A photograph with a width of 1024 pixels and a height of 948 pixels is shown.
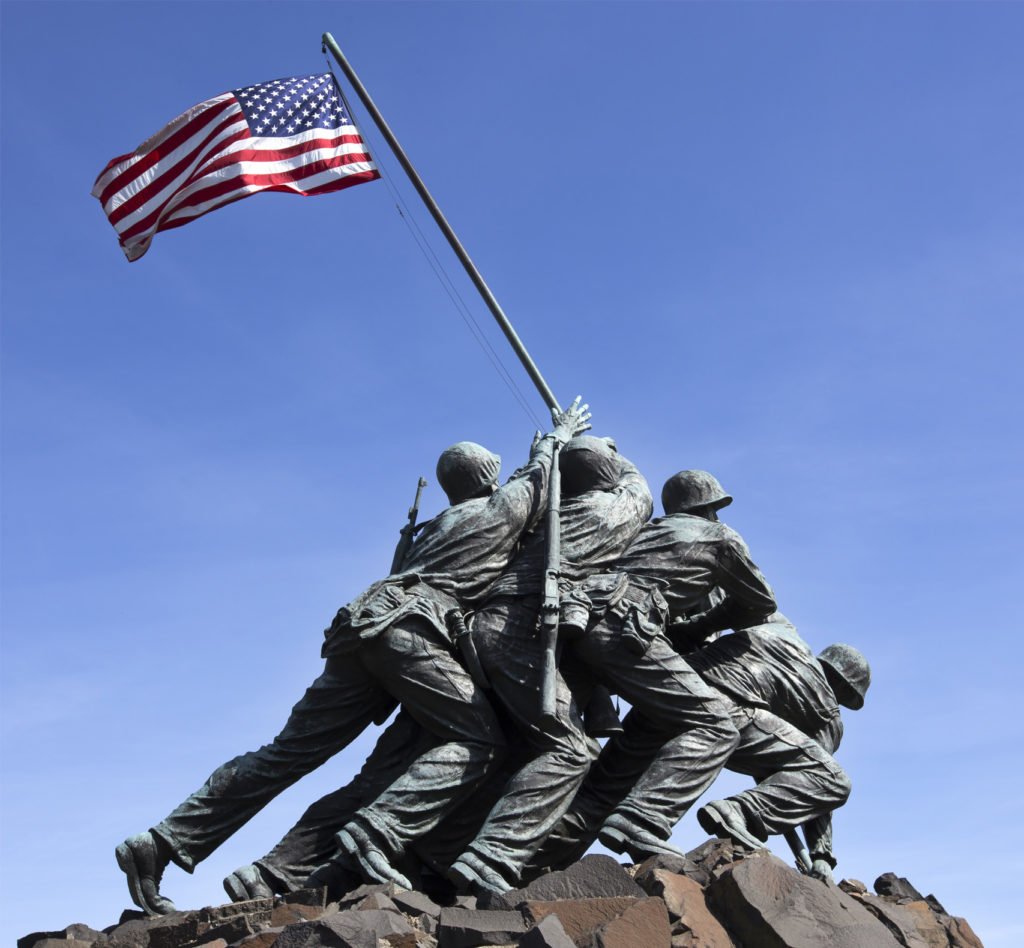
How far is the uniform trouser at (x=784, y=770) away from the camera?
9180 mm

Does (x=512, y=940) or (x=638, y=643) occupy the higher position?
(x=638, y=643)

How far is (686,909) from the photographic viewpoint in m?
7.28

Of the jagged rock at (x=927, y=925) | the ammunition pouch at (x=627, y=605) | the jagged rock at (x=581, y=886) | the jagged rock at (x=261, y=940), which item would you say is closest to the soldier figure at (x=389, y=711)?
the ammunition pouch at (x=627, y=605)

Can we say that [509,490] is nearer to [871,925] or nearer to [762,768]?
[762,768]

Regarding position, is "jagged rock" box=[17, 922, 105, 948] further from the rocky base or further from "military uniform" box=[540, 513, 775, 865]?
"military uniform" box=[540, 513, 775, 865]

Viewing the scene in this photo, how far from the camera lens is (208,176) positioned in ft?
35.8

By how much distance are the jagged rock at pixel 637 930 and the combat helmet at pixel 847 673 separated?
3.74 metres

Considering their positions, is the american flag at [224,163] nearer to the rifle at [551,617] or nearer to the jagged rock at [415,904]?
the rifle at [551,617]

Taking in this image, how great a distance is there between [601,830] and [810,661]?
238 cm

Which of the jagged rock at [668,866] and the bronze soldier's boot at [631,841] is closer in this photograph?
the jagged rock at [668,866]

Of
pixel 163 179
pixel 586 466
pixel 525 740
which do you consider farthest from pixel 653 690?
pixel 163 179

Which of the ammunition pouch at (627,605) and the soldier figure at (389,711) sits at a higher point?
the ammunition pouch at (627,605)

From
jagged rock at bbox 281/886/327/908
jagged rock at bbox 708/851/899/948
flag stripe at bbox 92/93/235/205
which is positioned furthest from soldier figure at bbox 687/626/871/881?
flag stripe at bbox 92/93/235/205

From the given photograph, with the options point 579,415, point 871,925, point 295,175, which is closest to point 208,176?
point 295,175
